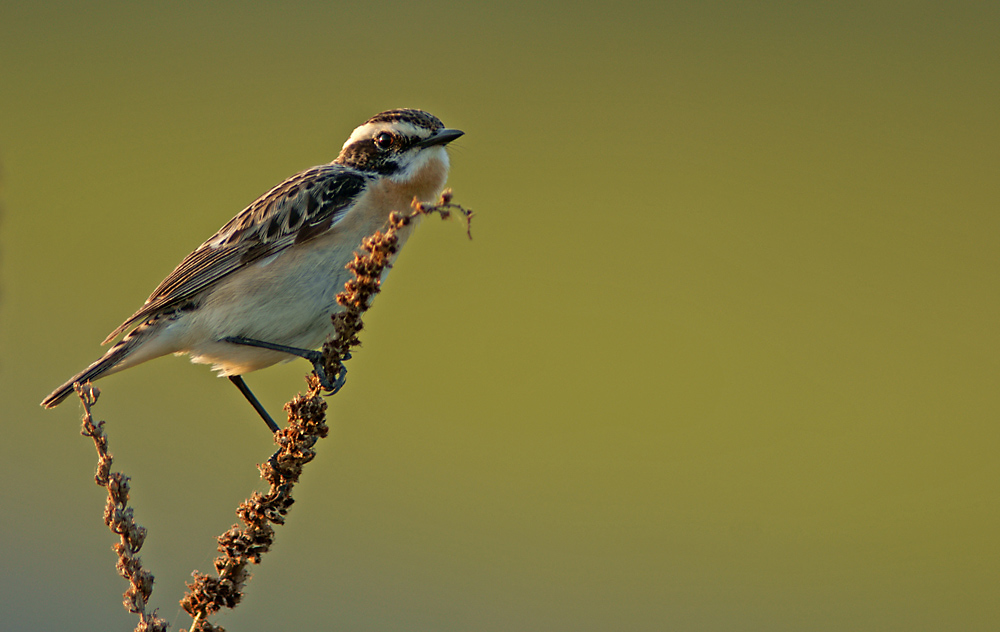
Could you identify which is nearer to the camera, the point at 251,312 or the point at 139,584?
the point at 139,584

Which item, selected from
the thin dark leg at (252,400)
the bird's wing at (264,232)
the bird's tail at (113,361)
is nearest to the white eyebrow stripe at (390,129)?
the bird's wing at (264,232)

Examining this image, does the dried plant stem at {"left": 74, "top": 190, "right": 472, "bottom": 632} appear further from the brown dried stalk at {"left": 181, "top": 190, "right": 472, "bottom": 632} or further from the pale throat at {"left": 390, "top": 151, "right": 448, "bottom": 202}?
the pale throat at {"left": 390, "top": 151, "right": 448, "bottom": 202}

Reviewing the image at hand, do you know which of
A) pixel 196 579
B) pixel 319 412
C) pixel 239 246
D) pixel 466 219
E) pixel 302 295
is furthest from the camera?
pixel 239 246

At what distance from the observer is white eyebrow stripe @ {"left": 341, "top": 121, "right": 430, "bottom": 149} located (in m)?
5.30

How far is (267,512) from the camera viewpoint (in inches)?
132

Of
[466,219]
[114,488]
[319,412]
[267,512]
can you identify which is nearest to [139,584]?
[114,488]

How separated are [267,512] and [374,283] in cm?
97

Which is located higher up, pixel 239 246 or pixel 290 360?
pixel 239 246

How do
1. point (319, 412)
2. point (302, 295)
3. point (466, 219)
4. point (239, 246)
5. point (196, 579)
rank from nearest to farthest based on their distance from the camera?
point (466, 219), point (196, 579), point (319, 412), point (302, 295), point (239, 246)

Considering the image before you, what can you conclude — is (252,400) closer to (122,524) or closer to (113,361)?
(113,361)

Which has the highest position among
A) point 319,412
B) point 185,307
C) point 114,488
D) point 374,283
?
point 185,307

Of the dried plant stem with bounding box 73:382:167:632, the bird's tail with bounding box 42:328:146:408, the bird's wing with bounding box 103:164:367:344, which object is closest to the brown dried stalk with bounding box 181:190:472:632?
the dried plant stem with bounding box 73:382:167:632

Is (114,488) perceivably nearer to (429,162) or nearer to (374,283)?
(374,283)

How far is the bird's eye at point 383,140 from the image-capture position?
5.36 meters
